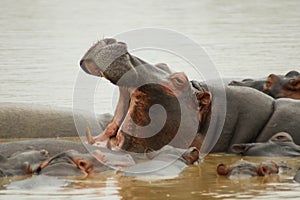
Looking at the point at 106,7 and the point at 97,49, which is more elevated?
the point at 97,49

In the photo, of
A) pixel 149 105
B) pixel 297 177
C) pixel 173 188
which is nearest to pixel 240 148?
pixel 149 105

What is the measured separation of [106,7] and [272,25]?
19.3 feet

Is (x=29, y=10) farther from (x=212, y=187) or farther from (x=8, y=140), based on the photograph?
(x=212, y=187)

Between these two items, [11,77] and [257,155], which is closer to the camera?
[257,155]

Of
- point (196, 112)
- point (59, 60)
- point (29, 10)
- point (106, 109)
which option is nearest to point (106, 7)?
point (29, 10)

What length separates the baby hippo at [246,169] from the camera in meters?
8.63

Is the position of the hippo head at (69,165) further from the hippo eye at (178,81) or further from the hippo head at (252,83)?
the hippo head at (252,83)

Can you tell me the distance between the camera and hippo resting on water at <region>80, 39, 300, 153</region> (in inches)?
360

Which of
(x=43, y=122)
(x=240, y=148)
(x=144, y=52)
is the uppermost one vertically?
(x=240, y=148)

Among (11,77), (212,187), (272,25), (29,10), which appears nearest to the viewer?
(212,187)

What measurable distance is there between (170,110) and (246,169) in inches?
40.4

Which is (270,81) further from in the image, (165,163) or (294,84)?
(165,163)

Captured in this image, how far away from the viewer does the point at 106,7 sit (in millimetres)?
25406

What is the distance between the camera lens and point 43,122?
10.6 m
